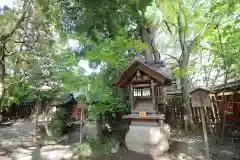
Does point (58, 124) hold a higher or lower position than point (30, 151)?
higher

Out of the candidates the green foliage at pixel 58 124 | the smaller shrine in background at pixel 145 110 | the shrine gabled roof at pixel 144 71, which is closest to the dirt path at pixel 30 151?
the green foliage at pixel 58 124

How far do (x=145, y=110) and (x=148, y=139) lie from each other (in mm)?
1098

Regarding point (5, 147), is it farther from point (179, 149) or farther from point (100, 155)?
point (179, 149)

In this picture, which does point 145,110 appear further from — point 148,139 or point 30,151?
point 30,151

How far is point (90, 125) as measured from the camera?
668 cm

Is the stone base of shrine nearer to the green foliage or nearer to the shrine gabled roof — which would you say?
the shrine gabled roof

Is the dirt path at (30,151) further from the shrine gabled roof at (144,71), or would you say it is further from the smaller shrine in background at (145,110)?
the shrine gabled roof at (144,71)

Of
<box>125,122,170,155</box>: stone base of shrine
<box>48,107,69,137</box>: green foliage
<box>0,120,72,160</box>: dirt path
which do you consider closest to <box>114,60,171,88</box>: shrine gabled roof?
<box>125,122,170,155</box>: stone base of shrine

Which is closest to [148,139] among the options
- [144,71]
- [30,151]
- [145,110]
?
[145,110]

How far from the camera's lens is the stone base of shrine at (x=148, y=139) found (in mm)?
5105

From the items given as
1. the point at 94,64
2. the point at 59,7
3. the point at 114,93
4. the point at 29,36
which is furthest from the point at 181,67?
the point at 29,36

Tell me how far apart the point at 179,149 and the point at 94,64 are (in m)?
5.46

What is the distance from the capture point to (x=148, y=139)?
5.12 m

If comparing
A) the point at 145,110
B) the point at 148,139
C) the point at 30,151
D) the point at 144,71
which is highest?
the point at 144,71
